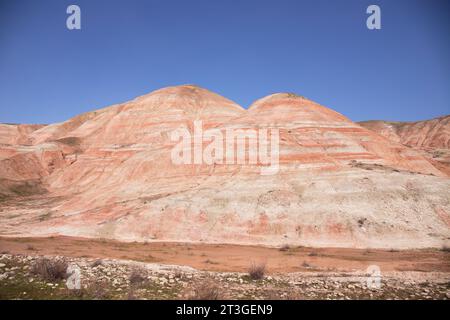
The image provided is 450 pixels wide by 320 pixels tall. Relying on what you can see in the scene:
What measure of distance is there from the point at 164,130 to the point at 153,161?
15.6 m

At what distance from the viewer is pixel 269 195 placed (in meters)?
34.3

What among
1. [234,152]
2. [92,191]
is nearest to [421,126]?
[234,152]

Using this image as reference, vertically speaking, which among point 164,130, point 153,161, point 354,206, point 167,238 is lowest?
point 167,238

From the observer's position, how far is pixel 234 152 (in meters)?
41.7

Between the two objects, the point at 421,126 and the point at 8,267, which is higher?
the point at 421,126

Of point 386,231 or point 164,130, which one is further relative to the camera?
point 164,130

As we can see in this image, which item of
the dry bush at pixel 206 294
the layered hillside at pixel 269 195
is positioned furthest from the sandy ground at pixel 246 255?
the dry bush at pixel 206 294

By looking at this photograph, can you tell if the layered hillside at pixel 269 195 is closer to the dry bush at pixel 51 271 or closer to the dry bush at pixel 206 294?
the dry bush at pixel 51 271

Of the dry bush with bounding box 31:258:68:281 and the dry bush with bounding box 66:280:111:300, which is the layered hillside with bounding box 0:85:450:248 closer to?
the dry bush with bounding box 31:258:68:281

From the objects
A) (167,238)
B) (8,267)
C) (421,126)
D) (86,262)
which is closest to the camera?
(8,267)

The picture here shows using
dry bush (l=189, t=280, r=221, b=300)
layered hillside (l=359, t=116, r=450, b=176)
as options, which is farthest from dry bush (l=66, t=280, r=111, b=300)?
layered hillside (l=359, t=116, r=450, b=176)

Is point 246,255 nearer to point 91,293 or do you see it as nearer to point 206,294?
point 206,294

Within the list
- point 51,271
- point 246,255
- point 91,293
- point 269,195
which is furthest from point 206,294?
point 269,195

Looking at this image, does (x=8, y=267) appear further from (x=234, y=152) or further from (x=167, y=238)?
(x=234, y=152)
